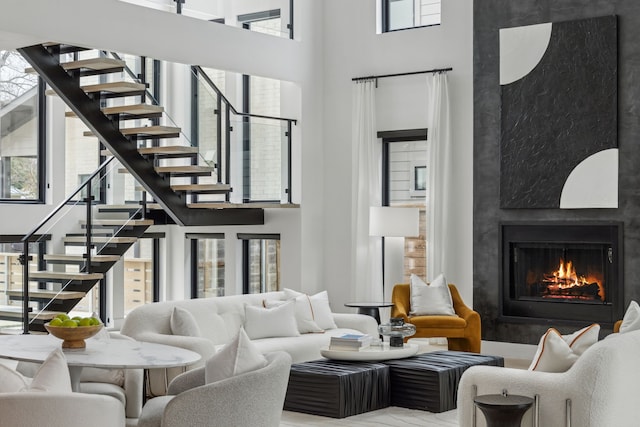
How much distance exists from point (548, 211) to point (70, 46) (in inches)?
196

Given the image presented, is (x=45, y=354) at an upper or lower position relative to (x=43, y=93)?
lower

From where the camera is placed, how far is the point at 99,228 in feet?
33.4

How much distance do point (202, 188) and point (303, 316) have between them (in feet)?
7.94

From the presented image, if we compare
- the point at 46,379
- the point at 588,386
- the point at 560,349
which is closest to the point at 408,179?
the point at 560,349

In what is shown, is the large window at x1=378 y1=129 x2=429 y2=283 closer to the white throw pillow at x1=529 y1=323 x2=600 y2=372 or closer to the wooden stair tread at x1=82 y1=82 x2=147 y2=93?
the wooden stair tread at x1=82 y1=82 x2=147 y2=93

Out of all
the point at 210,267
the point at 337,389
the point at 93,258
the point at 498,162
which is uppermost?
the point at 498,162

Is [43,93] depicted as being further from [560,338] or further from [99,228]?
[560,338]

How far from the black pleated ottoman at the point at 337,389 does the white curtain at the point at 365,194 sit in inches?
146

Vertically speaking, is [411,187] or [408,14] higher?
[408,14]

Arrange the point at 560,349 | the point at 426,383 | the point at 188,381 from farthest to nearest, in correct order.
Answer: the point at 426,383 < the point at 560,349 < the point at 188,381

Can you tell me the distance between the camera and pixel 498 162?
9898 mm

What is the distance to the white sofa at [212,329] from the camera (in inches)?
277

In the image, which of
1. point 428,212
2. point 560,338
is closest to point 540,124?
point 428,212

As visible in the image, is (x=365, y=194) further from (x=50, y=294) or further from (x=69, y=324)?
(x=69, y=324)
